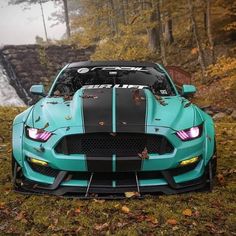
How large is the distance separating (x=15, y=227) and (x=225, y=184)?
2.64 m

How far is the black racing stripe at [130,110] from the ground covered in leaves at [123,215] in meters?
0.80

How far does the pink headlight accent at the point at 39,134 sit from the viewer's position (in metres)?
4.78

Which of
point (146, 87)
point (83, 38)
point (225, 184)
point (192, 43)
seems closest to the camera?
point (225, 184)

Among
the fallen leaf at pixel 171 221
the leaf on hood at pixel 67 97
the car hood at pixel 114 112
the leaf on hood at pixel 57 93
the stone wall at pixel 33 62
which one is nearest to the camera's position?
the fallen leaf at pixel 171 221

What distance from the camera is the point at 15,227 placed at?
14.1 ft

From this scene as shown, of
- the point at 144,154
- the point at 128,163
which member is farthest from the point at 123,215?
the point at 144,154

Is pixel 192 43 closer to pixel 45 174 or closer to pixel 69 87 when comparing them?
pixel 69 87

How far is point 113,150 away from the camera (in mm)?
4637

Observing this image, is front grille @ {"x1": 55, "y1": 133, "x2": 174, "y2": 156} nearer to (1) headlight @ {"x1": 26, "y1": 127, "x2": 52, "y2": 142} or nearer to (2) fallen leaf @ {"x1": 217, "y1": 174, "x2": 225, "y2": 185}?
(1) headlight @ {"x1": 26, "y1": 127, "x2": 52, "y2": 142}

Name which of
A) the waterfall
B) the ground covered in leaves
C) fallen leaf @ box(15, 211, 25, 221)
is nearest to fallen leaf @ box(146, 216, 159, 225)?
the ground covered in leaves

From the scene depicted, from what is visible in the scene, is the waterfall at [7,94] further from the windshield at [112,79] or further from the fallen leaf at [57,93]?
the fallen leaf at [57,93]

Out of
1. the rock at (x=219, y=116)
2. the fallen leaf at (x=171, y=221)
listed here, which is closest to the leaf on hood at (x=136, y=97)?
the fallen leaf at (x=171, y=221)

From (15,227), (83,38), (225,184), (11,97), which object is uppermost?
(15,227)

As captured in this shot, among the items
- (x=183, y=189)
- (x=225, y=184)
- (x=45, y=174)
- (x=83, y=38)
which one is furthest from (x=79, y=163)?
(x=83, y=38)
